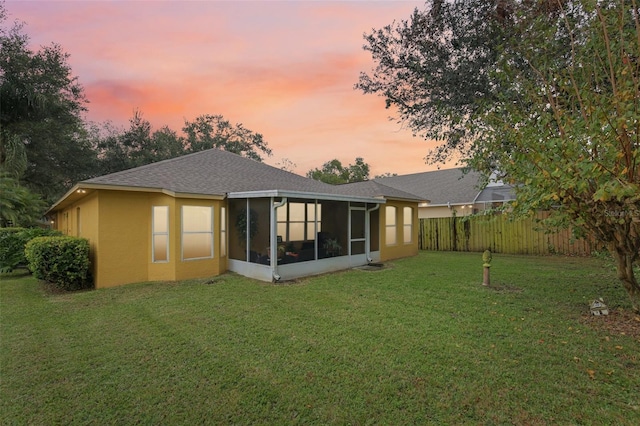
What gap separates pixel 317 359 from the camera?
3.57 metres

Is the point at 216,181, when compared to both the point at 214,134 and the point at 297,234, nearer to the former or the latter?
the point at 297,234

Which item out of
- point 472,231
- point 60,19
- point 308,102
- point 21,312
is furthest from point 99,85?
point 472,231

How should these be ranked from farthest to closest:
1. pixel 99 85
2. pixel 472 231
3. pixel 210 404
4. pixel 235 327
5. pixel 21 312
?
pixel 472 231, pixel 99 85, pixel 21 312, pixel 235 327, pixel 210 404

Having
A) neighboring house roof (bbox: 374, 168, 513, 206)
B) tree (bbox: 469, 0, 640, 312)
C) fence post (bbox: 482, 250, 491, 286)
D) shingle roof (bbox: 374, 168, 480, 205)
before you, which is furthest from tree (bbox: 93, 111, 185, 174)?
tree (bbox: 469, 0, 640, 312)

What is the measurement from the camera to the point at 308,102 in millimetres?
12383

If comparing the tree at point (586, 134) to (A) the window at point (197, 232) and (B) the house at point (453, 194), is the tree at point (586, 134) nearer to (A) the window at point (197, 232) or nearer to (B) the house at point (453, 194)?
(A) the window at point (197, 232)

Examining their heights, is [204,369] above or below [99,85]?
below

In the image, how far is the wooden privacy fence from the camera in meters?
11.9

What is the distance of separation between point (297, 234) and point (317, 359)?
701cm

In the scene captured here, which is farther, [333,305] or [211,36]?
[211,36]

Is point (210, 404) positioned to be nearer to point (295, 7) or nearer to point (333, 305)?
point (333, 305)

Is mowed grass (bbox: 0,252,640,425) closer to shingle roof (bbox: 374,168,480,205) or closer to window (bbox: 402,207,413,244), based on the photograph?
window (bbox: 402,207,413,244)

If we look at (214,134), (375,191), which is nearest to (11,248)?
(375,191)

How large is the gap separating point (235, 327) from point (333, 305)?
1.96 meters
